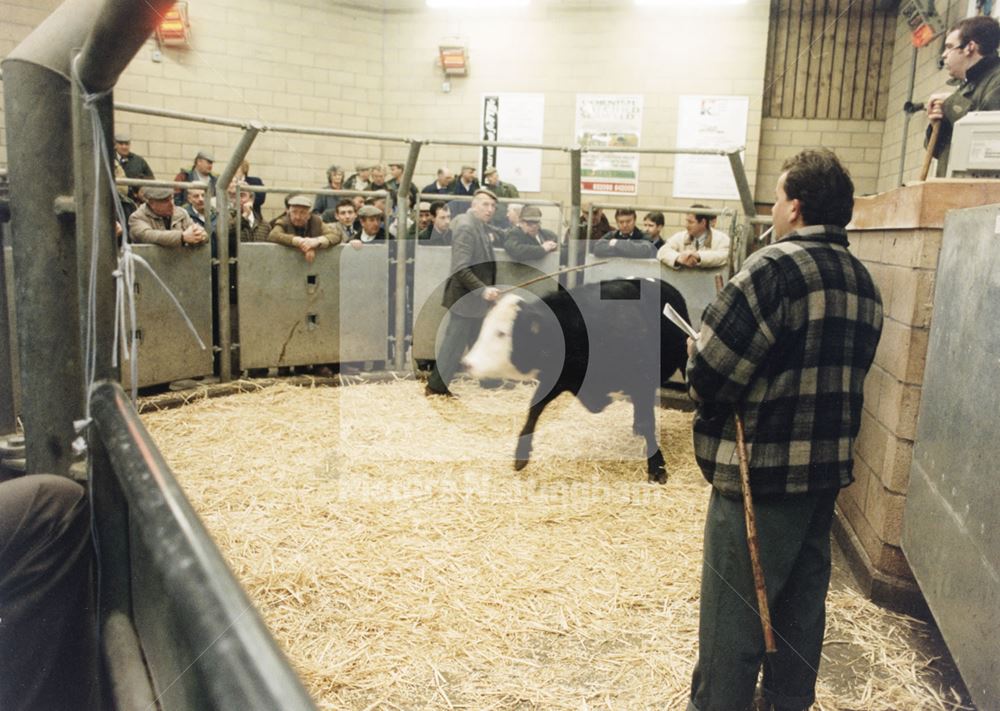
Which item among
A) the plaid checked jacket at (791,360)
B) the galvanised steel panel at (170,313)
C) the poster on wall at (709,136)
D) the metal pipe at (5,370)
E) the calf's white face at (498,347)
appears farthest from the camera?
the poster on wall at (709,136)

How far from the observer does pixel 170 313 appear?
5613 millimetres

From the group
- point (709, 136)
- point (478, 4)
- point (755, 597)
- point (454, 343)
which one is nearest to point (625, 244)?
point (454, 343)

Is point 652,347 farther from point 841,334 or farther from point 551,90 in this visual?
point 551,90

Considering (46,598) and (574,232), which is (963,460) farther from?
(574,232)

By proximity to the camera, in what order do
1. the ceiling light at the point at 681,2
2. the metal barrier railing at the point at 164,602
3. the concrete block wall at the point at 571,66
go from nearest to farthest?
1. the metal barrier railing at the point at 164,602
2. the ceiling light at the point at 681,2
3. the concrete block wall at the point at 571,66

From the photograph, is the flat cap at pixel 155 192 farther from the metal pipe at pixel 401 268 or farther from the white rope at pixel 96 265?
the white rope at pixel 96 265

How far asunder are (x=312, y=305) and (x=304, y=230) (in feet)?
2.10

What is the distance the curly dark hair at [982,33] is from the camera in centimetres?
371

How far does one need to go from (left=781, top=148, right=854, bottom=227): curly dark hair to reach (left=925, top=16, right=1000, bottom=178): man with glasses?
7.72 ft

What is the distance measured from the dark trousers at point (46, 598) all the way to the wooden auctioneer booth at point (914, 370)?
83.3 inches

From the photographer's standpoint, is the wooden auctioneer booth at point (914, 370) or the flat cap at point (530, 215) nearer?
the wooden auctioneer booth at point (914, 370)

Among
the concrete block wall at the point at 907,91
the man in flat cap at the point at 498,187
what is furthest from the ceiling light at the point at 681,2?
the man in flat cap at the point at 498,187

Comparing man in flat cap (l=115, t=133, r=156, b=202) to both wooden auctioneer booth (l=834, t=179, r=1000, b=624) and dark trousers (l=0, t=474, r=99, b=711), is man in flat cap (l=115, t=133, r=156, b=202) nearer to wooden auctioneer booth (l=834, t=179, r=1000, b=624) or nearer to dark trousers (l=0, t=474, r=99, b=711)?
wooden auctioneer booth (l=834, t=179, r=1000, b=624)

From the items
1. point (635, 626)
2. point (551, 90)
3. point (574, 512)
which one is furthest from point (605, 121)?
point (635, 626)
